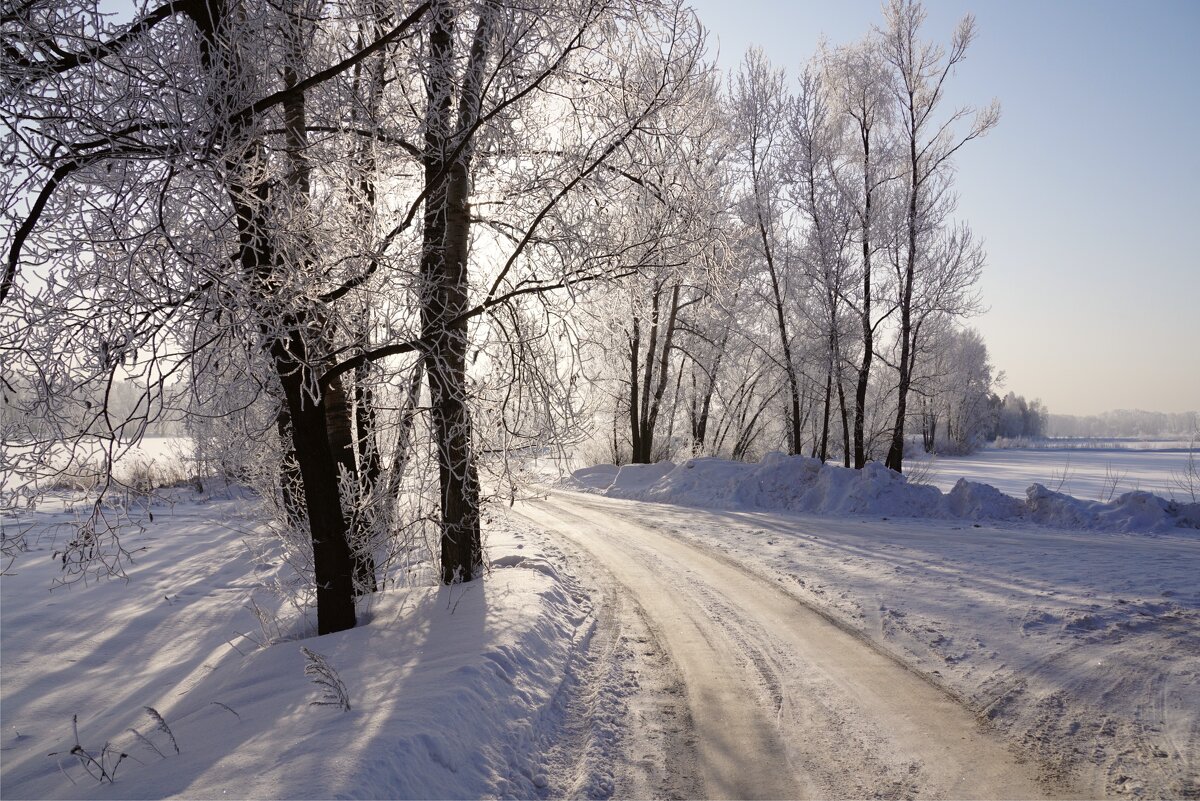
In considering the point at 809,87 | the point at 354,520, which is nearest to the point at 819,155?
the point at 809,87

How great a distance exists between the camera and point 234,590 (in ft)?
31.3

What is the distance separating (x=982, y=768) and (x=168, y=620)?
8.68m

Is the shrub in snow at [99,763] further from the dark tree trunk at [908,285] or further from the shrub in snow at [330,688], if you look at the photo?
the dark tree trunk at [908,285]

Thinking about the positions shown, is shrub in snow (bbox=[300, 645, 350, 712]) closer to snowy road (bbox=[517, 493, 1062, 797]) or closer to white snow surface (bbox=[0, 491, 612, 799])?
white snow surface (bbox=[0, 491, 612, 799])

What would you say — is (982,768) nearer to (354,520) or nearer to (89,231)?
(354,520)

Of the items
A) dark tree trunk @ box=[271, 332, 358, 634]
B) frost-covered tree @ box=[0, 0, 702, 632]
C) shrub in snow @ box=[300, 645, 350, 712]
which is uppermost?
frost-covered tree @ box=[0, 0, 702, 632]

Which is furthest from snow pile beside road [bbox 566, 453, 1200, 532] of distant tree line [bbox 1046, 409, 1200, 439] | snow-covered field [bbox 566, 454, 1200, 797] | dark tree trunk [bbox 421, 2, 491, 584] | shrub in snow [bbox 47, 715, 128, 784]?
distant tree line [bbox 1046, 409, 1200, 439]

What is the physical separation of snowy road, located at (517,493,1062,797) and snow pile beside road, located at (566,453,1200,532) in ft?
24.6

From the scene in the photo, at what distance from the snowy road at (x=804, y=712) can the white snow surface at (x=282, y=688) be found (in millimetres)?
938

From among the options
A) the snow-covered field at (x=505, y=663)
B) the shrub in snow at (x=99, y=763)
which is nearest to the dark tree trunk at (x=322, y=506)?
the snow-covered field at (x=505, y=663)

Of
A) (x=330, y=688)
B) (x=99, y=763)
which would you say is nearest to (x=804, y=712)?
(x=330, y=688)

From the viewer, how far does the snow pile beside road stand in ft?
39.8

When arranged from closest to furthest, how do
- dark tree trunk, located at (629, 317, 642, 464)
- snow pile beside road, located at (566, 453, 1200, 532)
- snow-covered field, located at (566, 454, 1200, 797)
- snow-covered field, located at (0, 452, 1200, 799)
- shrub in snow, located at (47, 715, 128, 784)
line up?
1. snow-covered field, located at (0, 452, 1200, 799)
2. shrub in snow, located at (47, 715, 128, 784)
3. snow-covered field, located at (566, 454, 1200, 797)
4. snow pile beside road, located at (566, 453, 1200, 532)
5. dark tree trunk, located at (629, 317, 642, 464)

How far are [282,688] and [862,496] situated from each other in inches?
510
